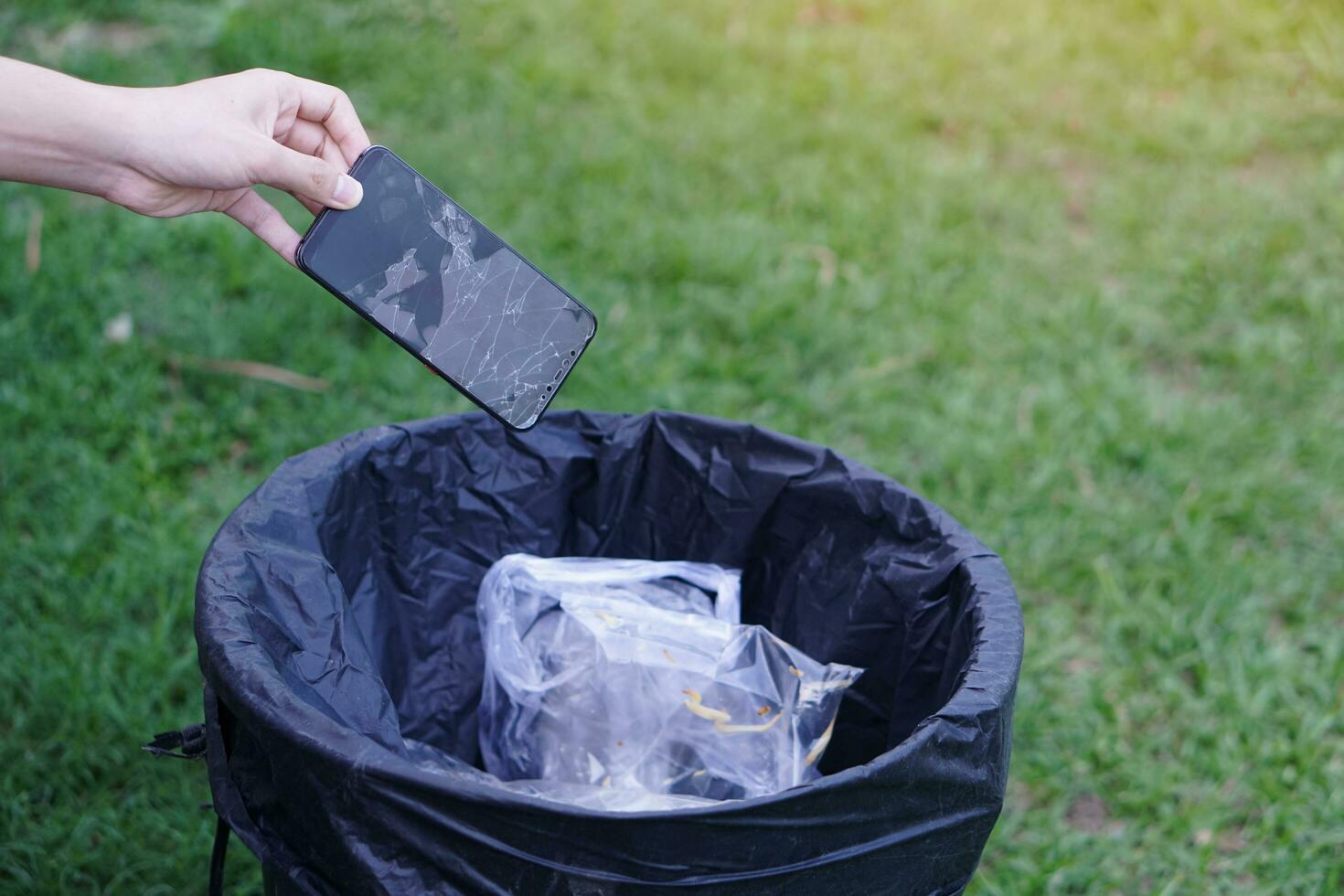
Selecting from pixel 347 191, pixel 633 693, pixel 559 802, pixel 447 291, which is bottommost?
pixel 633 693

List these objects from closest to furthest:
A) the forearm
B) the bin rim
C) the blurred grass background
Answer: the bin rim
the forearm
the blurred grass background

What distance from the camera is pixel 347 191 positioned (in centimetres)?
124

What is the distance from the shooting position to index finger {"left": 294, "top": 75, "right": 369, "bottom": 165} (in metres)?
1.33

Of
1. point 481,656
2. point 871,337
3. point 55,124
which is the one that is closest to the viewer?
point 55,124

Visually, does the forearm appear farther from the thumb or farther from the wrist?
the thumb

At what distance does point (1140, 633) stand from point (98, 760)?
1.84 metres

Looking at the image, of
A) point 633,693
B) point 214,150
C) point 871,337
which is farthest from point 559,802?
point 871,337

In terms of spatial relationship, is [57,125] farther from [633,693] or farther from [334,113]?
[633,693]

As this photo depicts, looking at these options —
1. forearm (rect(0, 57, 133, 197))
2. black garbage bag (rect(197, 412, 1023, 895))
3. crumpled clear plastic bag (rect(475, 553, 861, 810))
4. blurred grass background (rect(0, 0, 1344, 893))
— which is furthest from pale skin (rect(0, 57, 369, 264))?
blurred grass background (rect(0, 0, 1344, 893))

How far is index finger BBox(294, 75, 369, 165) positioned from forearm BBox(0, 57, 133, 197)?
0.20m

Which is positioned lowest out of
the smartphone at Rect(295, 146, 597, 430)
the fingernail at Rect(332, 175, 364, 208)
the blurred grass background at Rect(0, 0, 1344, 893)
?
the blurred grass background at Rect(0, 0, 1344, 893)

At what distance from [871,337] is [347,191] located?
76.0 inches

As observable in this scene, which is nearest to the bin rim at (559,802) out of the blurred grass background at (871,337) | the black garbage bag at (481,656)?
the black garbage bag at (481,656)

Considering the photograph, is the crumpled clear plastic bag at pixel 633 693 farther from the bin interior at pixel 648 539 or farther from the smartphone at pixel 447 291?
the smartphone at pixel 447 291
